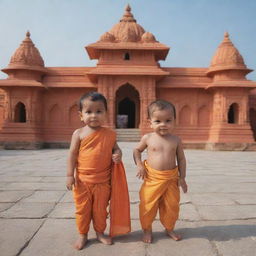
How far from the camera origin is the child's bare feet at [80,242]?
1.74 m

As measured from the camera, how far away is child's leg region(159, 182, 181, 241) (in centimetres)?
192

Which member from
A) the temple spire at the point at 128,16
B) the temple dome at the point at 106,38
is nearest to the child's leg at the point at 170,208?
the temple dome at the point at 106,38

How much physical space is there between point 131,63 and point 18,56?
5.95 meters

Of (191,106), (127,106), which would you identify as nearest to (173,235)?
(191,106)

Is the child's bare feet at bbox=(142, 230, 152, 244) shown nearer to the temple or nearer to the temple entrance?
the temple

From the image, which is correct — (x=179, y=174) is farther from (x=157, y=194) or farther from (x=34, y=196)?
(x=34, y=196)

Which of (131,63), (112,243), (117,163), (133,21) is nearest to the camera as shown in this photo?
(112,243)

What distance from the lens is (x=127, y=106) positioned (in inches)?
733

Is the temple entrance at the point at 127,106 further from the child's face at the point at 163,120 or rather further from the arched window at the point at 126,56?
the child's face at the point at 163,120

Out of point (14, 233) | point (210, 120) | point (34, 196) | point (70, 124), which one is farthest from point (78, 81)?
point (14, 233)

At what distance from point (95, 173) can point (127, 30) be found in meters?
14.4

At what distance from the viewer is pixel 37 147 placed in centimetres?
1287

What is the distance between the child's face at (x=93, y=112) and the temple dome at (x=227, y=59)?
12814 mm

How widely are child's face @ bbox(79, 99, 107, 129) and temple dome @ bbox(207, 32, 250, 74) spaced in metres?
12.8
